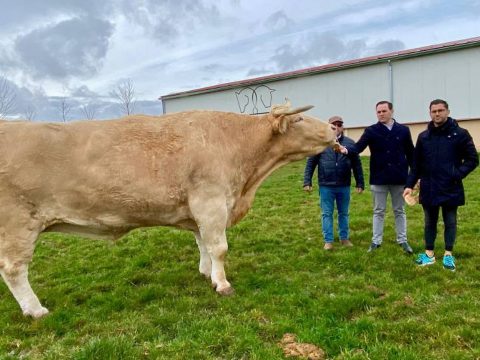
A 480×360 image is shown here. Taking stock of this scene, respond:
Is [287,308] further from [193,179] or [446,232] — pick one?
[446,232]

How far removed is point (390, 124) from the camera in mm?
7195

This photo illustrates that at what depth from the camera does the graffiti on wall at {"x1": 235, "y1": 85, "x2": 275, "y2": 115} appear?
1191 inches

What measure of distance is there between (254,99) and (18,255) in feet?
87.7

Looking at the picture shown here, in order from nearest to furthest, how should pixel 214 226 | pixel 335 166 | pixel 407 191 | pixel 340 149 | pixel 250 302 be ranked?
pixel 250 302, pixel 214 226, pixel 407 191, pixel 340 149, pixel 335 166

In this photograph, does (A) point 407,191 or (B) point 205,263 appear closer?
(B) point 205,263

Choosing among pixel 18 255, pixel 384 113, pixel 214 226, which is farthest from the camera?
pixel 384 113

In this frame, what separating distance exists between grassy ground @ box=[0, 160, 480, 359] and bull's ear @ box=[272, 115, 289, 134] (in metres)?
1.98

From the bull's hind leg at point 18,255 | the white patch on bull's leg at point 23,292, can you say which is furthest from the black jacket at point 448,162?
the white patch on bull's leg at point 23,292

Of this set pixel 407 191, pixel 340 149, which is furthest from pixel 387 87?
pixel 407 191

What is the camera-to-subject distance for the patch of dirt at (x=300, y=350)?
4.12m

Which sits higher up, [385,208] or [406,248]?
[385,208]

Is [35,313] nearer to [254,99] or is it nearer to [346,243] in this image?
[346,243]

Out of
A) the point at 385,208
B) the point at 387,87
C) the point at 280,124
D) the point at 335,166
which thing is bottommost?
the point at 385,208

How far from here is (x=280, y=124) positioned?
20.4 ft
